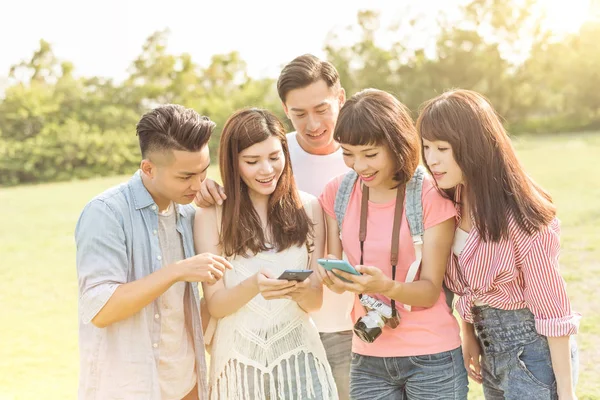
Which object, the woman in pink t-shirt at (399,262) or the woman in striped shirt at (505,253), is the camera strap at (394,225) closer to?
the woman in pink t-shirt at (399,262)

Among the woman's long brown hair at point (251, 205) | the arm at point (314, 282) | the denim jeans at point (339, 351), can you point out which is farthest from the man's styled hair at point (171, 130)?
the denim jeans at point (339, 351)

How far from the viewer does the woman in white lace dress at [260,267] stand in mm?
3068

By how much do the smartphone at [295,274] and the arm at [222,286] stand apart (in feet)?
0.08

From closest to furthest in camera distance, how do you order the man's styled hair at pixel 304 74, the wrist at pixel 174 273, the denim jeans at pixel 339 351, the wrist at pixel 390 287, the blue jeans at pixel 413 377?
the wrist at pixel 174 273 < the wrist at pixel 390 287 < the blue jeans at pixel 413 377 < the denim jeans at pixel 339 351 < the man's styled hair at pixel 304 74

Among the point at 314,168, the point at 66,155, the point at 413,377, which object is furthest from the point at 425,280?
the point at 66,155

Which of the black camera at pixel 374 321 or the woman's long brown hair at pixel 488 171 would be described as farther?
the black camera at pixel 374 321

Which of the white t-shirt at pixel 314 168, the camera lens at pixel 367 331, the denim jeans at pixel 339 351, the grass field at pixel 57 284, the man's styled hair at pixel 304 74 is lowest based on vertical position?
the grass field at pixel 57 284

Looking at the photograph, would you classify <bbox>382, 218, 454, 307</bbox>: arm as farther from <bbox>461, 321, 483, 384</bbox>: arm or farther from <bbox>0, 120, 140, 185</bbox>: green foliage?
<bbox>0, 120, 140, 185</bbox>: green foliage

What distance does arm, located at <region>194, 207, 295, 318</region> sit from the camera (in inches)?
114

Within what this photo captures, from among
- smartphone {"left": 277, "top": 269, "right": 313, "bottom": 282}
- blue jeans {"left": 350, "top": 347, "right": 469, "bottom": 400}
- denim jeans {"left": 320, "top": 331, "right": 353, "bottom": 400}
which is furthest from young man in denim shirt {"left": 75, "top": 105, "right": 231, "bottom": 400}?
denim jeans {"left": 320, "top": 331, "right": 353, "bottom": 400}

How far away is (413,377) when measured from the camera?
303 cm

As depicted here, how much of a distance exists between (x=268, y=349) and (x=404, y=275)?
2.14 feet

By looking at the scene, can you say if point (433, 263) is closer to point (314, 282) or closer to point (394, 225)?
Answer: point (394, 225)

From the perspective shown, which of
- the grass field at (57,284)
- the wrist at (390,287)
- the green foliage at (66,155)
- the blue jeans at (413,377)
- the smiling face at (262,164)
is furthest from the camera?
the green foliage at (66,155)
